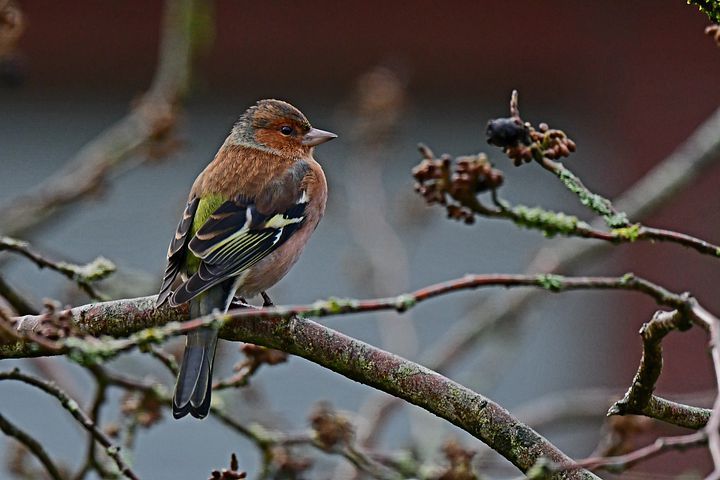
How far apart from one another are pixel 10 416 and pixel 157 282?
3913 mm

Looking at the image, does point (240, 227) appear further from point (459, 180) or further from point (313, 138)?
point (459, 180)

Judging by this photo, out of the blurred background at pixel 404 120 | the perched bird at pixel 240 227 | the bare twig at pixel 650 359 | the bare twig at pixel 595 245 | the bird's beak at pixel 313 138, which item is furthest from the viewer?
the blurred background at pixel 404 120

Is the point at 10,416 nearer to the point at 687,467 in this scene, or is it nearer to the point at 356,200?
the point at 356,200

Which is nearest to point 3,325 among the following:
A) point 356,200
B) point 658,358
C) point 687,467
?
point 658,358

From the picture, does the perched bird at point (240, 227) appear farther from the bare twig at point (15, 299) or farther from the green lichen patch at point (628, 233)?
the green lichen patch at point (628, 233)

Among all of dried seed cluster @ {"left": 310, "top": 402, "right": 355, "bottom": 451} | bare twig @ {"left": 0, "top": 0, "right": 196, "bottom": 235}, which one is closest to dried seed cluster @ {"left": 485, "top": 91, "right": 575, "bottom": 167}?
dried seed cluster @ {"left": 310, "top": 402, "right": 355, "bottom": 451}

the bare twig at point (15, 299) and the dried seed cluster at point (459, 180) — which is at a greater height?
the bare twig at point (15, 299)

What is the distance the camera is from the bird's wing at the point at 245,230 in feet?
10.4

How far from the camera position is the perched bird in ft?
9.48

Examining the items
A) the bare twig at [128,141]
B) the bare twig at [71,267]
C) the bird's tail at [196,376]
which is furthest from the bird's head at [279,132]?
the bare twig at [71,267]

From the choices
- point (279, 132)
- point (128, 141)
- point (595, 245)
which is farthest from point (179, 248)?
point (595, 245)

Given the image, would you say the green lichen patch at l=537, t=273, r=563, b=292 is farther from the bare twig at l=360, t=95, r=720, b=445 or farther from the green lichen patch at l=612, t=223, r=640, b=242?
the bare twig at l=360, t=95, r=720, b=445

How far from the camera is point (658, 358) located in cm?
210

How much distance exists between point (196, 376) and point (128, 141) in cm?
203
